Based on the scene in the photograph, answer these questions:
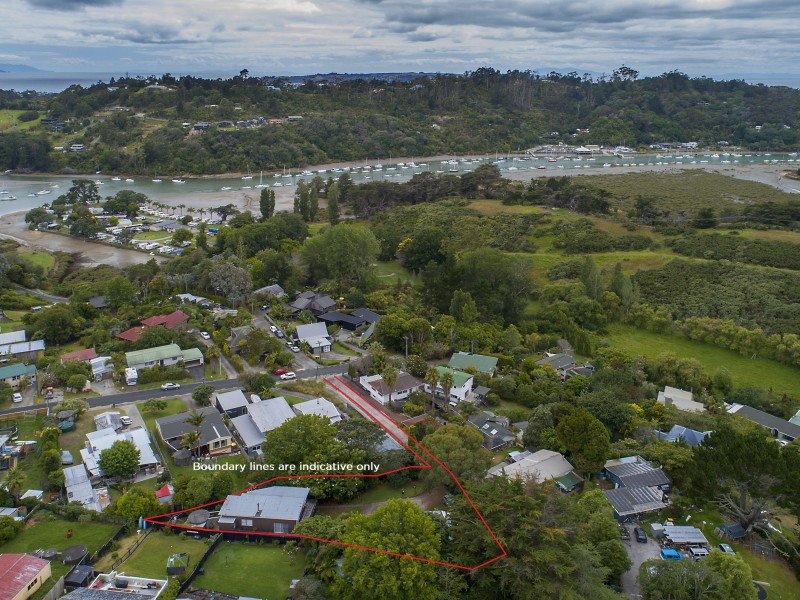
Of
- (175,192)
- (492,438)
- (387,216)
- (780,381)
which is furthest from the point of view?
(175,192)

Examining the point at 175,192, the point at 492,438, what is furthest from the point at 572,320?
the point at 175,192

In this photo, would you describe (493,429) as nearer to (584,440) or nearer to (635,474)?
(584,440)

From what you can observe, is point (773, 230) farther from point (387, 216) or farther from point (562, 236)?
point (387, 216)

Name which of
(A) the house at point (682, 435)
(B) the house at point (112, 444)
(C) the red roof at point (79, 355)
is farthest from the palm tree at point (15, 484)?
(A) the house at point (682, 435)

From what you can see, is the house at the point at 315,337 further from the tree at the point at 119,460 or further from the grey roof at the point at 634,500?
the grey roof at the point at 634,500

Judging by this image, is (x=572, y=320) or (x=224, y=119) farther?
(x=224, y=119)

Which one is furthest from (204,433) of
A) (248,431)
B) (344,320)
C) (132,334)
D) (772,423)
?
(772,423)

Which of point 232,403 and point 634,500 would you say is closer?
point 634,500
